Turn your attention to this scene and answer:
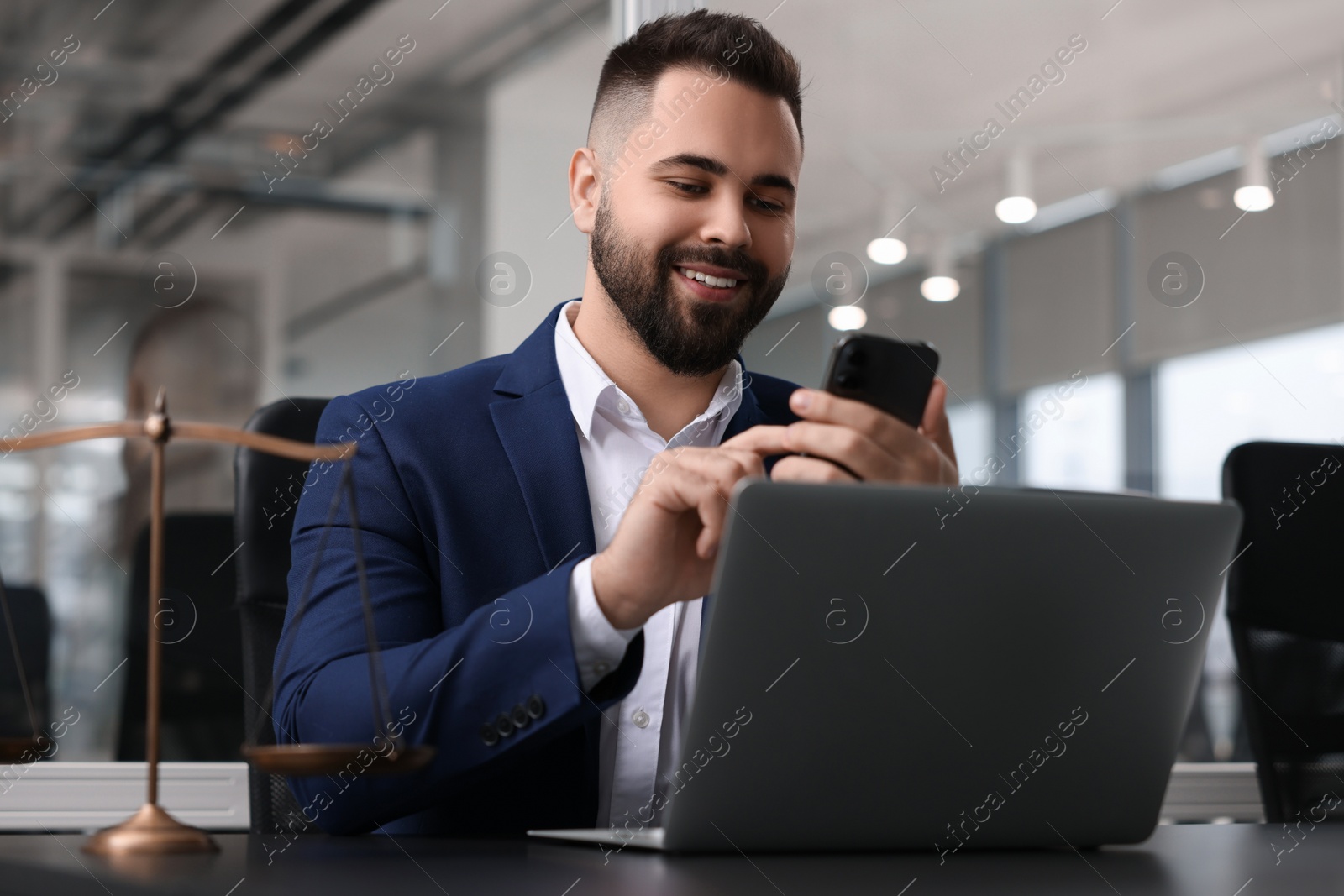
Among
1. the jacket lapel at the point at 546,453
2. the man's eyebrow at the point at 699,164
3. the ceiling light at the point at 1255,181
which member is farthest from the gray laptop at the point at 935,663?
the ceiling light at the point at 1255,181

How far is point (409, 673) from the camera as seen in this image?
1.05 m

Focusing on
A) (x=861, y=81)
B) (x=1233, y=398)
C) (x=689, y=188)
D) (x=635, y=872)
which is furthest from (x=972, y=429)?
(x=635, y=872)

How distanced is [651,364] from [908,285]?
179 centimetres

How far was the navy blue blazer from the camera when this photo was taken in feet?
3.36

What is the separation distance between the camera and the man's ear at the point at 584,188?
1.71 m

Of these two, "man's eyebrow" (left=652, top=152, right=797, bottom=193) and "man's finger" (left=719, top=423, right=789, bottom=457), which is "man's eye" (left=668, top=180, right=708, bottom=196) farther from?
"man's finger" (left=719, top=423, right=789, bottom=457)

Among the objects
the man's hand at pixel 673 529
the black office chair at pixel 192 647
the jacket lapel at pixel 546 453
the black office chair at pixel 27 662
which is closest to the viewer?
the man's hand at pixel 673 529

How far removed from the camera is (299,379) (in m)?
2.54

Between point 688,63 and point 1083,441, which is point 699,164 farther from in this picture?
point 1083,441

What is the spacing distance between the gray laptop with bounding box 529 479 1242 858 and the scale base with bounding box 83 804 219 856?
0.93 feet

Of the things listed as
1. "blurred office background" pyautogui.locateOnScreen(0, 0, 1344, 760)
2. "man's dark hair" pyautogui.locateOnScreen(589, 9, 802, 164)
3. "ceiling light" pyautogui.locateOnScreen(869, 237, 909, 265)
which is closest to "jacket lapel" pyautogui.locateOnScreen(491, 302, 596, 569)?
"man's dark hair" pyautogui.locateOnScreen(589, 9, 802, 164)

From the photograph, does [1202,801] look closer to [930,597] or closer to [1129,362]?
[1129,362]

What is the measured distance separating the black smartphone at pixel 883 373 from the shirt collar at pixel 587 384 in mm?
520

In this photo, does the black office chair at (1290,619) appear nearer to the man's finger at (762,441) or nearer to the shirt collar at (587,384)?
the shirt collar at (587,384)
